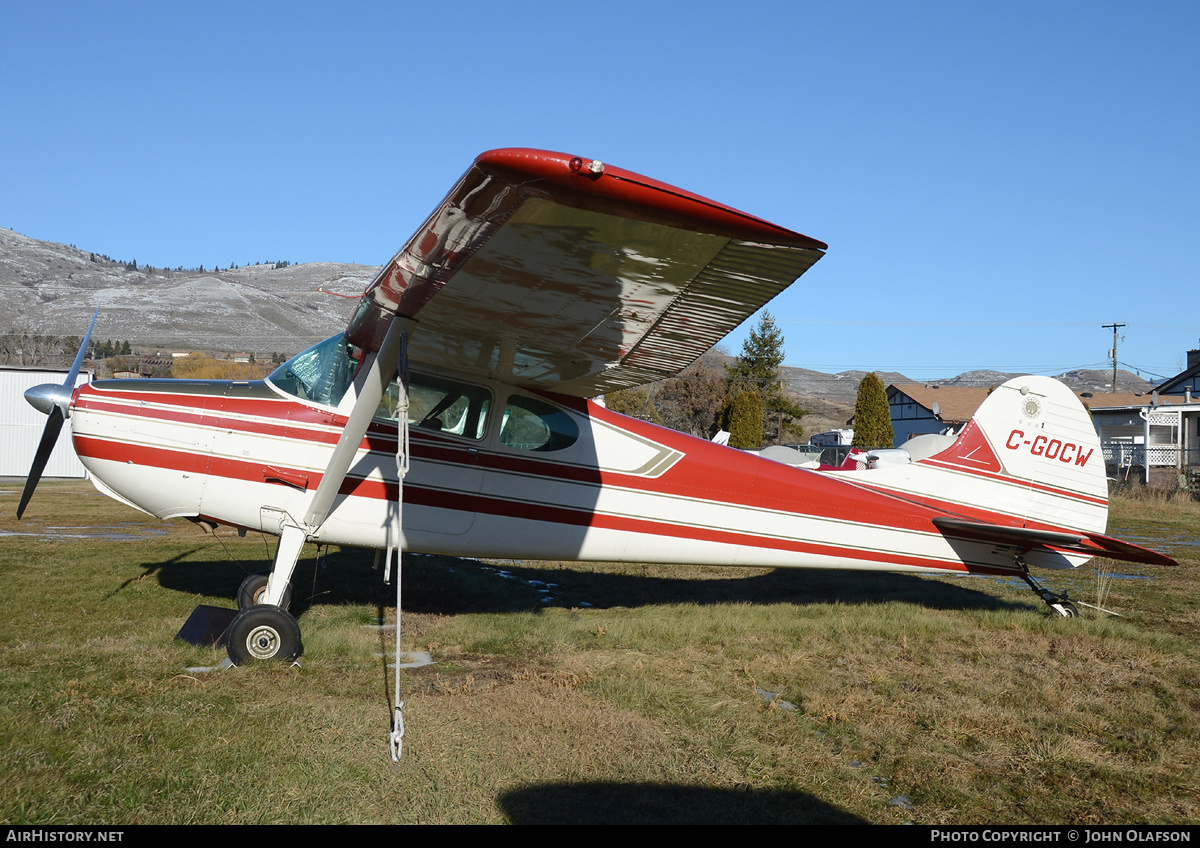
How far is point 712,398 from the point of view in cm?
4844

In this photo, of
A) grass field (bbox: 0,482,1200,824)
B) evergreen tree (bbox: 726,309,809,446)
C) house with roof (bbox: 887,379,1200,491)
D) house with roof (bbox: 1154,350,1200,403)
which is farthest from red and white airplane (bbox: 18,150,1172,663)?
house with roof (bbox: 1154,350,1200,403)

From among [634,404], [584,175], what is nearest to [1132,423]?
[634,404]

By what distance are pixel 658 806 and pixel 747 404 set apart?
3545 cm

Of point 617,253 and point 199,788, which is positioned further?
point 617,253

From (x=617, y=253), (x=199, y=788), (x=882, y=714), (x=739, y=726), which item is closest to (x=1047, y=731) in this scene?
(x=882, y=714)

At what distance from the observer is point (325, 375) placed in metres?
6.15

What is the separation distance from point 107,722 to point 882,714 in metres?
4.19

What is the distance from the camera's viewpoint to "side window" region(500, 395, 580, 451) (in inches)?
254

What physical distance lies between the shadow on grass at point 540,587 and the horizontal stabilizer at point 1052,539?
0.95 m

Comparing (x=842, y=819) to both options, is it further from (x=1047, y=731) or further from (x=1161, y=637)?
(x=1161, y=637)

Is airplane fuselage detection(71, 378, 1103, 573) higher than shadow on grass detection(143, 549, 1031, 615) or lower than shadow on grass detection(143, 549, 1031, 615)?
higher

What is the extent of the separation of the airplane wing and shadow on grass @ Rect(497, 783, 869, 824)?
2.37 meters

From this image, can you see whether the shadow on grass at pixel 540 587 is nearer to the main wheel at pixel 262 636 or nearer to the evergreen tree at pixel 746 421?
the main wheel at pixel 262 636

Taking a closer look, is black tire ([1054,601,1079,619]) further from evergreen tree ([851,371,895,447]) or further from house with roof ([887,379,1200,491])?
evergreen tree ([851,371,895,447])
